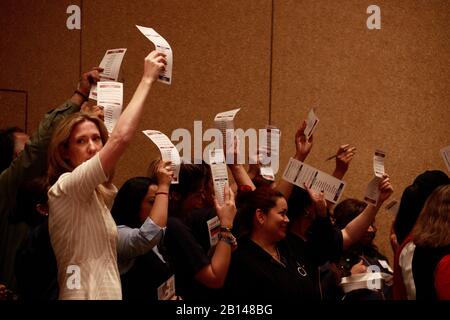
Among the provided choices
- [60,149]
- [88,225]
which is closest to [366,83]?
[60,149]

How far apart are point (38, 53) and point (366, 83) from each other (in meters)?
2.32

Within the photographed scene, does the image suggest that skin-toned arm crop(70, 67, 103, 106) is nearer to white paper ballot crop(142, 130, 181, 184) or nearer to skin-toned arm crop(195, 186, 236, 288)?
white paper ballot crop(142, 130, 181, 184)

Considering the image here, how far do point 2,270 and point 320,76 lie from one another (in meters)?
3.02

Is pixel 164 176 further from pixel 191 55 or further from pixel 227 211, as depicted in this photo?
pixel 191 55

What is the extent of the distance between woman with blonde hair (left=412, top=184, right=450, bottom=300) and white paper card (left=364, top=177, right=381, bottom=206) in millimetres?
626

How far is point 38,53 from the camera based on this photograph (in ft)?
17.0

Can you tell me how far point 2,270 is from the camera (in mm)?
3148

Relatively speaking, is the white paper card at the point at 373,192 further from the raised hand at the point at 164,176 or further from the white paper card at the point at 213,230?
the raised hand at the point at 164,176

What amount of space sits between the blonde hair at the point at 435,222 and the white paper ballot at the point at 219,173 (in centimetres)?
82

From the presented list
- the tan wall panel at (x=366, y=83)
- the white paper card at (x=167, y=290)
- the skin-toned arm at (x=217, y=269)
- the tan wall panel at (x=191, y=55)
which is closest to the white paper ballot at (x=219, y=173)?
the skin-toned arm at (x=217, y=269)

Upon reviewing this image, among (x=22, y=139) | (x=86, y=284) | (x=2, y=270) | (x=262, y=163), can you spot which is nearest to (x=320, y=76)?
(x=262, y=163)

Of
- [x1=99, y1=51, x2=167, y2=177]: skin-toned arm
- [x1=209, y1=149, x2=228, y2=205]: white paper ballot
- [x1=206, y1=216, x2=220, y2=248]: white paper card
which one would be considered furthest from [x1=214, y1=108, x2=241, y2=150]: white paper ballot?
[x1=99, y1=51, x2=167, y2=177]: skin-toned arm
